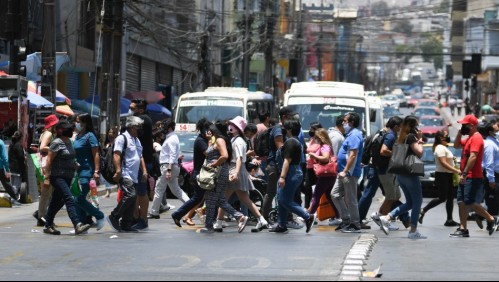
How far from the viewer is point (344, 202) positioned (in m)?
18.8

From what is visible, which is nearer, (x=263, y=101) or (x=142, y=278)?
(x=142, y=278)

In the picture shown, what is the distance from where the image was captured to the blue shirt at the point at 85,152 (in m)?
17.5

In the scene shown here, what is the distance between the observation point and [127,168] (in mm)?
17344

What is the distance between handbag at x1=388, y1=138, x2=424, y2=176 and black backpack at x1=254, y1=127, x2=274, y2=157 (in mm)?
3288

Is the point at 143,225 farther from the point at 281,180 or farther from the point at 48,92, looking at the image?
the point at 48,92

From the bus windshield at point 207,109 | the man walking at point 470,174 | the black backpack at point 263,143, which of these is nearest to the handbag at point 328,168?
the black backpack at point 263,143

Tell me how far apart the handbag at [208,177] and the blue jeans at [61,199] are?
184 centimetres

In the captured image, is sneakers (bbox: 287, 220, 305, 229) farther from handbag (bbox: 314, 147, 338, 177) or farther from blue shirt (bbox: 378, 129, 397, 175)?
blue shirt (bbox: 378, 129, 397, 175)

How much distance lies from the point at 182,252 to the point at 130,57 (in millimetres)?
37799

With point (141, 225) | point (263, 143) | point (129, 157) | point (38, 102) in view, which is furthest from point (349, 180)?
point (38, 102)

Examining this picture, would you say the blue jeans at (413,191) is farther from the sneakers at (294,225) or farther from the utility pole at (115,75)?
the utility pole at (115,75)

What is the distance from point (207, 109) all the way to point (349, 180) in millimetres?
16921

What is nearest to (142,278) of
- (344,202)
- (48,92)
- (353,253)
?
(353,253)

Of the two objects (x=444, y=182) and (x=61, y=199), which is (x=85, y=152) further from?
(x=444, y=182)
